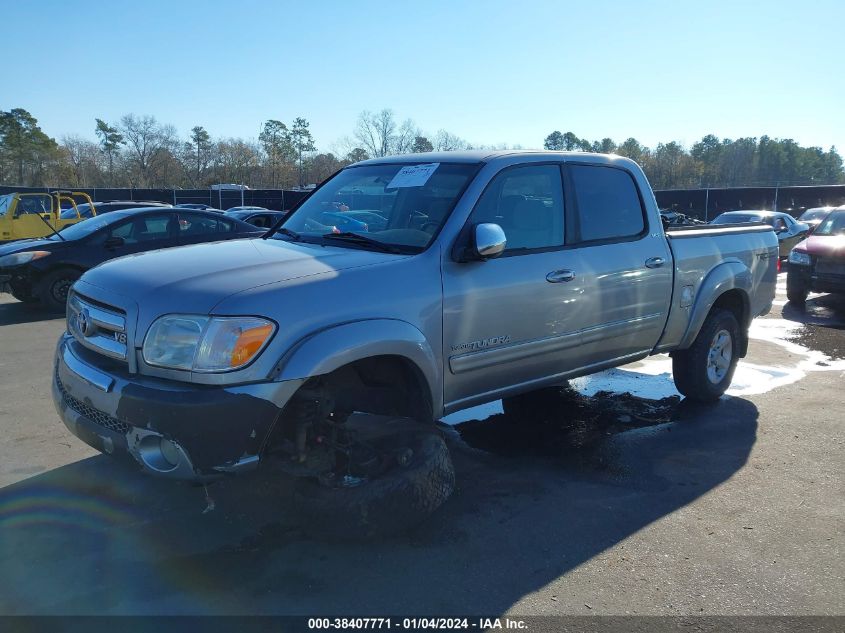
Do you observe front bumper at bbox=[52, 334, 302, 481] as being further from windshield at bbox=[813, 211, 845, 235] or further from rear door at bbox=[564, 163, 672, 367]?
windshield at bbox=[813, 211, 845, 235]

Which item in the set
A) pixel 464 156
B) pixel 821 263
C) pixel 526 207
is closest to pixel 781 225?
pixel 821 263

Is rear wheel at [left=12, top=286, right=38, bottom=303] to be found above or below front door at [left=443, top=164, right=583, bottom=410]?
below

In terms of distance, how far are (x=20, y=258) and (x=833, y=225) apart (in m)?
12.9

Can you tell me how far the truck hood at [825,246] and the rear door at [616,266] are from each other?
7.15m

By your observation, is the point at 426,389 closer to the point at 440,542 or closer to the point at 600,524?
the point at 440,542

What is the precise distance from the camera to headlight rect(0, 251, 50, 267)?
9.87 metres

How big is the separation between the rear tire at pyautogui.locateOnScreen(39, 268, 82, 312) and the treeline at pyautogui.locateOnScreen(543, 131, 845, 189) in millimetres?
56874

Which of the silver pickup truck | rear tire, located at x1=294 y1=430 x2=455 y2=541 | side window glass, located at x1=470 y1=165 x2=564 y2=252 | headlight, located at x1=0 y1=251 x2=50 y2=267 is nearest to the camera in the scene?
the silver pickup truck

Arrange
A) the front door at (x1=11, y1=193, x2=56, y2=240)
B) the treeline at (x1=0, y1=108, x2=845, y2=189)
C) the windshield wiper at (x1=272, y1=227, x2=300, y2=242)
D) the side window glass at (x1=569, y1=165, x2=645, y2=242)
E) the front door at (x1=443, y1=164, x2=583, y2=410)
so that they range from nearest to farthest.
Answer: the front door at (x1=443, y1=164, x2=583, y2=410) → the windshield wiper at (x1=272, y1=227, x2=300, y2=242) → the side window glass at (x1=569, y1=165, x2=645, y2=242) → the front door at (x1=11, y1=193, x2=56, y2=240) → the treeline at (x1=0, y1=108, x2=845, y2=189)

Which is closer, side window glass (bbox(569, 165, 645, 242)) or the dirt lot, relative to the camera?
the dirt lot

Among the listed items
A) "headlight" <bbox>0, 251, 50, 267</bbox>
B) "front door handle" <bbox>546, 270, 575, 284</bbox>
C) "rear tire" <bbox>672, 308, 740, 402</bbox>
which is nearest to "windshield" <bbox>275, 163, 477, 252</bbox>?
"front door handle" <bbox>546, 270, 575, 284</bbox>

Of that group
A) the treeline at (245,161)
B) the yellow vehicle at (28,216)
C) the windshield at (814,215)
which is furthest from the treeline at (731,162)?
the yellow vehicle at (28,216)

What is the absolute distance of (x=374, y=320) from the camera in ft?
11.0

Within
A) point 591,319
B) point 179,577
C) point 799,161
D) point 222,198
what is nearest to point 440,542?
point 179,577
